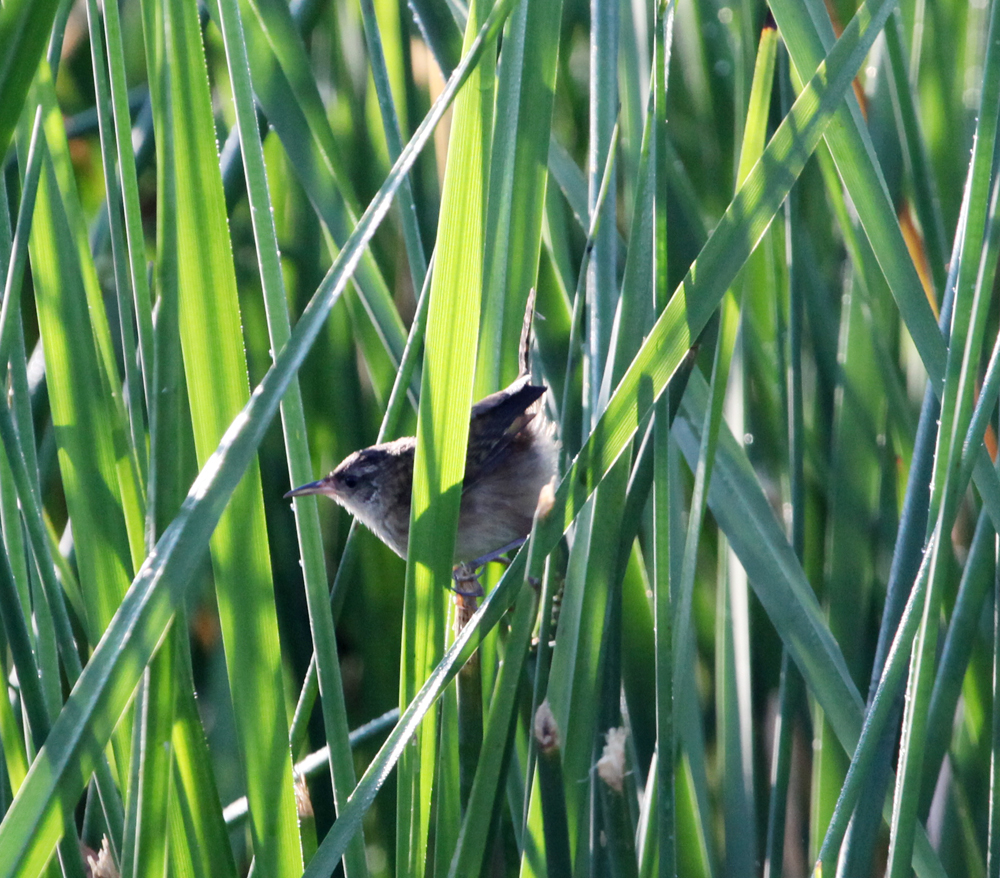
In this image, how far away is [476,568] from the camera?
1619mm

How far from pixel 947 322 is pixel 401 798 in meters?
0.72

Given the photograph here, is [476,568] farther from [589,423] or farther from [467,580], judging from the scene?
[589,423]

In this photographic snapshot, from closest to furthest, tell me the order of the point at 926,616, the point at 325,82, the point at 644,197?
1. the point at 926,616
2. the point at 644,197
3. the point at 325,82

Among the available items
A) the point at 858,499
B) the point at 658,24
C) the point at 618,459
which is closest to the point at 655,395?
the point at 618,459

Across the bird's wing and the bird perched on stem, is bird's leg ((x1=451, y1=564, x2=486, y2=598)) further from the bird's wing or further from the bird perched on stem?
the bird's wing

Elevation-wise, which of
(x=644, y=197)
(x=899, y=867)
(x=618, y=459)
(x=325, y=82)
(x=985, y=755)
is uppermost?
(x=325, y=82)

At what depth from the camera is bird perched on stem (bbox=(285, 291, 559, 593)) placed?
135 cm

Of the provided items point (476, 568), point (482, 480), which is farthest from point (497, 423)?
point (476, 568)

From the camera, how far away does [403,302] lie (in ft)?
5.77

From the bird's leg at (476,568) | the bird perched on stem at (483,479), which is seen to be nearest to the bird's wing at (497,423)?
the bird perched on stem at (483,479)

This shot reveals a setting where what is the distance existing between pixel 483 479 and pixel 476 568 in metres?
0.20

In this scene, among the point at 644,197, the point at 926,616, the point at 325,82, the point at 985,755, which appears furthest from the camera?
the point at 325,82

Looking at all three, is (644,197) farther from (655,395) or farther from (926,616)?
(926,616)

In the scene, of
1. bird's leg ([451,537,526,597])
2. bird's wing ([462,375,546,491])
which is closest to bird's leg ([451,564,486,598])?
bird's leg ([451,537,526,597])
